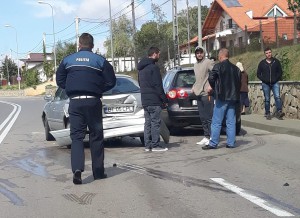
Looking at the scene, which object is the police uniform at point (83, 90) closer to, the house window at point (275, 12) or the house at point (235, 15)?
the house at point (235, 15)

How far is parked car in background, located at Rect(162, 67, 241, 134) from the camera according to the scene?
12180mm

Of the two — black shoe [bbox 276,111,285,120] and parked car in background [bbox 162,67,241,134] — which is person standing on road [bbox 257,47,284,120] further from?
parked car in background [bbox 162,67,241,134]

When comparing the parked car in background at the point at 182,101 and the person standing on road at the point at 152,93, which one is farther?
the parked car in background at the point at 182,101

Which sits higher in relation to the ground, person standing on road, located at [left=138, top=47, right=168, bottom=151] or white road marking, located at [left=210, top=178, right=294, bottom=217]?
person standing on road, located at [left=138, top=47, right=168, bottom=151]

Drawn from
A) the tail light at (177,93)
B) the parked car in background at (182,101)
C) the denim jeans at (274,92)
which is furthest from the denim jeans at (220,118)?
the denim jeans at (274,92)

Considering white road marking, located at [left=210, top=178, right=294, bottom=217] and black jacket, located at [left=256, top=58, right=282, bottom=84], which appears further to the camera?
black jacket, located at [left=256, top=58, right=282, bottom=84]

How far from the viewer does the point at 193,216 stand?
551 cm

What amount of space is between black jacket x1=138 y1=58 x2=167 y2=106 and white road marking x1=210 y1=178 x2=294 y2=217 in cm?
273

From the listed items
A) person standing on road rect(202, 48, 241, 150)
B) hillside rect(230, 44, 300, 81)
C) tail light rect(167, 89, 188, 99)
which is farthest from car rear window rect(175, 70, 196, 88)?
hillside rect(230, 44, 300, 81)

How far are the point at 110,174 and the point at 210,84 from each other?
3.01 meters

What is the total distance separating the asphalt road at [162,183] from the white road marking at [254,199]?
10 millimetres

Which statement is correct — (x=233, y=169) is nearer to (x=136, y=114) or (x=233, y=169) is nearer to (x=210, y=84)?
(x=210, y=84)

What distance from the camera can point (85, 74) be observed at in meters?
7.02

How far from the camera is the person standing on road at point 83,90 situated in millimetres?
7039
